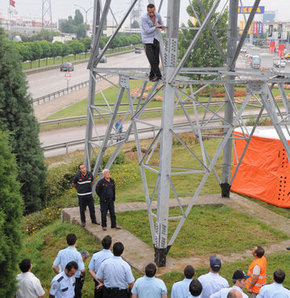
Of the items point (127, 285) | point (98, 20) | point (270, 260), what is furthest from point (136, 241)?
point (98, 20)

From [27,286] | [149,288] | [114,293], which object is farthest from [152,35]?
[27,286]

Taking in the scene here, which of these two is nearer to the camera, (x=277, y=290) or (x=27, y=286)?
(x=277, y=290)

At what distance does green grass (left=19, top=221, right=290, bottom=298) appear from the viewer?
914 cm

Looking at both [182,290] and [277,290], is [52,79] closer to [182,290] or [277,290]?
[182,290]

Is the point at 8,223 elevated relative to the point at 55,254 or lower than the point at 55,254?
elevated

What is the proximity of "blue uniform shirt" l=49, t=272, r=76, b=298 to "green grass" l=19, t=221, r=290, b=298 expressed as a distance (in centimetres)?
184

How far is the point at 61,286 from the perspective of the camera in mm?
6621

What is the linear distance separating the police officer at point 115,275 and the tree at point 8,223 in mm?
1191

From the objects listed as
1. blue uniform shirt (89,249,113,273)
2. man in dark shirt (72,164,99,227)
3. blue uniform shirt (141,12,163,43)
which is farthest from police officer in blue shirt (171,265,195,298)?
man in dark shirt (72,164,99,227)

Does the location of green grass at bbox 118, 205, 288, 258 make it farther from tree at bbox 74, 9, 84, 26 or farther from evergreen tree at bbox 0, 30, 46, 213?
tree at bbox 74, 9, 84, 26

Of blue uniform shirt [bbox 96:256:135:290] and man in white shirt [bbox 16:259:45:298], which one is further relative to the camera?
Answer: blue uniform shirt [bbox 96:256:135:290]

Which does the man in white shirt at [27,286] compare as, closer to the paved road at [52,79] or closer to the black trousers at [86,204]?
the black trousers at [86,204]

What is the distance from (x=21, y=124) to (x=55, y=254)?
4.57m

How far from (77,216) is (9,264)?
574 cm
